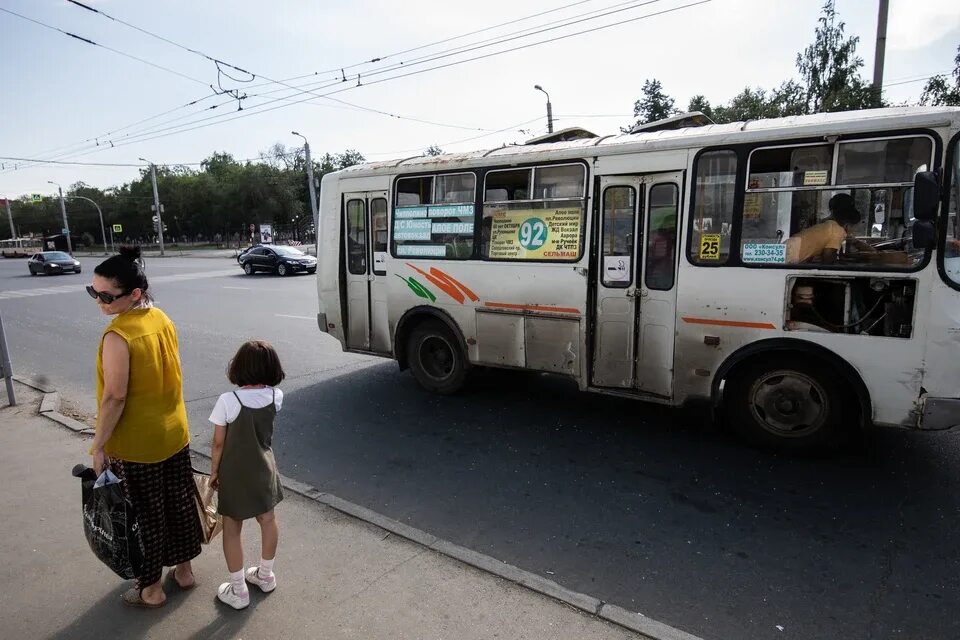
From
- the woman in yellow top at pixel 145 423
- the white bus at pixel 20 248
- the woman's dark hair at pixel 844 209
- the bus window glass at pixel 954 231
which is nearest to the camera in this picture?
the woman in yellow top at pixel 145 423

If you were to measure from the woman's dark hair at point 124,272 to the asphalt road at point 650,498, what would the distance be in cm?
230

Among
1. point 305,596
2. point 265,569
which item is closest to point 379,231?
point 265,569

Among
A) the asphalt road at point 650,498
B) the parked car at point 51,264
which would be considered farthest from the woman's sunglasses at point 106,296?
the parked car at point 51,264

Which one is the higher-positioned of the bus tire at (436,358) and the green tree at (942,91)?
the green tree at (942,91)

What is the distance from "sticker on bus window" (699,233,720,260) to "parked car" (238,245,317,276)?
22.6m

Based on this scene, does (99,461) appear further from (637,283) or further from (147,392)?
(637,283)

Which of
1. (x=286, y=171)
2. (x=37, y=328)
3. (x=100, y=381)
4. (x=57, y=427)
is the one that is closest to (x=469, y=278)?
(x=100, y=381)

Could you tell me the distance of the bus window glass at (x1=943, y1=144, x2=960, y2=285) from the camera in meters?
4.17

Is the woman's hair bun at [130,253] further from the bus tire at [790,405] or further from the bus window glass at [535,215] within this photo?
the bus tire at [790,405]

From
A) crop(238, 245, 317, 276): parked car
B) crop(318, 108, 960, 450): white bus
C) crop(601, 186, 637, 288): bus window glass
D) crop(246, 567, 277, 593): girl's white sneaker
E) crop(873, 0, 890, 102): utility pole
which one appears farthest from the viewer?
crop(238, 245, 317, 276): parked car

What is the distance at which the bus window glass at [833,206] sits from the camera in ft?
14.3

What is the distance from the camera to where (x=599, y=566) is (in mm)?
3469

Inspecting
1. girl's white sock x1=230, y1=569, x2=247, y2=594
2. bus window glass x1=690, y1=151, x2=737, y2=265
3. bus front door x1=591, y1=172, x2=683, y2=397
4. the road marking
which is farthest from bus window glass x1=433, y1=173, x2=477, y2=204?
the road marking

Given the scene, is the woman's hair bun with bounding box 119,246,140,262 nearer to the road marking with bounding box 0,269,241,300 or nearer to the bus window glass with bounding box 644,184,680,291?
the bus window glass with bounding box 644,184,680,291
